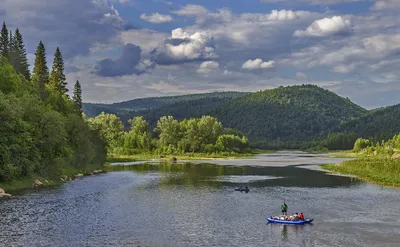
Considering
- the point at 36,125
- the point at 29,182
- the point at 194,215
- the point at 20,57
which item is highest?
the point at 20,57

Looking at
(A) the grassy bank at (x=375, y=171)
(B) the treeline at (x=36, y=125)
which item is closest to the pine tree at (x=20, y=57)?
(B) the treeline at (x=36, y=125)

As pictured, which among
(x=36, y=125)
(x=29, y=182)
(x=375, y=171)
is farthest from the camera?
(x=375, y=171)

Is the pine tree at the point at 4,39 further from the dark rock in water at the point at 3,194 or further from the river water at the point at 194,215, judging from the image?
the dark rock in water at the point at 3,194

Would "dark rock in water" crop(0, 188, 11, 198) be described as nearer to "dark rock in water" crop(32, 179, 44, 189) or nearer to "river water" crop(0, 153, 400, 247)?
"river water" crop(0, 153, 400, 247)

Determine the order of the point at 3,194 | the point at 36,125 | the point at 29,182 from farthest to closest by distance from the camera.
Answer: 1. the point at 36,125
2. the point at 29,182
3. the point at 3,194

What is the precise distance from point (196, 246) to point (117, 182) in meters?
65.4

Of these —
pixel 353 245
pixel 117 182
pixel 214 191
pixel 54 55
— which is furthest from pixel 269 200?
pixel 54 55

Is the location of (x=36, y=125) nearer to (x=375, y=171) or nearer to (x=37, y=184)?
(x=37, y=184)

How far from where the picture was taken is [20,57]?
151375mm

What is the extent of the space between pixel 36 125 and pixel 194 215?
51552mm

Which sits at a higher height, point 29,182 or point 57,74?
point 57,74

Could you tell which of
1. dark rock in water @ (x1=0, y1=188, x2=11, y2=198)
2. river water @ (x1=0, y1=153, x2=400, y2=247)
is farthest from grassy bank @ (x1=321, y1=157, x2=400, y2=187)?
dark rock in water @ (x1=0, y1=188, x2=11, y2=198)

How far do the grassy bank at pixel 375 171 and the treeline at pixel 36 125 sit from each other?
81.1 meters

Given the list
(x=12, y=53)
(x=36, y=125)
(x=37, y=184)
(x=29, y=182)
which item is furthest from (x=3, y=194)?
(x=12, y=53)
